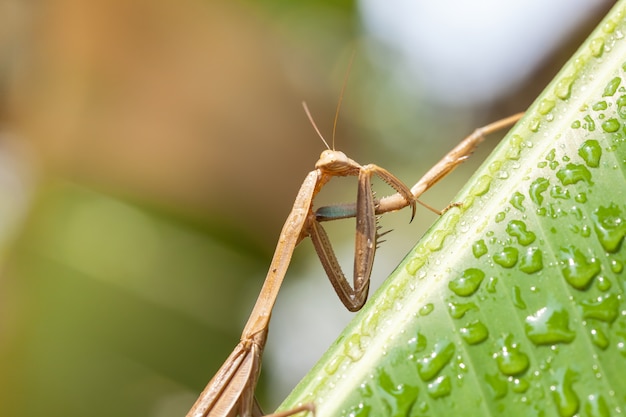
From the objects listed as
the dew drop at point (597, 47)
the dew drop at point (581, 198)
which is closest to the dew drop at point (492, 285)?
the dew drop at point (581, 198)

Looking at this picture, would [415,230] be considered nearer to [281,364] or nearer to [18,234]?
[281,364]

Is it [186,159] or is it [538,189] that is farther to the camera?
[186,159]

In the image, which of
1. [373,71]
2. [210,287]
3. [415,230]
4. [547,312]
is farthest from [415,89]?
[547,312]

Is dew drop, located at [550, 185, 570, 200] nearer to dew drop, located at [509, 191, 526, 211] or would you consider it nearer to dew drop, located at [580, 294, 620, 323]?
dew drop, located at [509, 191, 526, 211]

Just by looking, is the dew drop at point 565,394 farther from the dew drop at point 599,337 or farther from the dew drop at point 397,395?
the dew drop at point 397,395

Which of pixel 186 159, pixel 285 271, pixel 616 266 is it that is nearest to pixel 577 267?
pixel 616 266

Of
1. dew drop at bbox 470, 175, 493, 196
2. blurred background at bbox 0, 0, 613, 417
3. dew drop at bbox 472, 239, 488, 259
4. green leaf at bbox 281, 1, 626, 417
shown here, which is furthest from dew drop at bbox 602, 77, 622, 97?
blurred background at bbox 0, 0, 613, 417

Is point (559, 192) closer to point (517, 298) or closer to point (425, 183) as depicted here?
point (517, 298)
